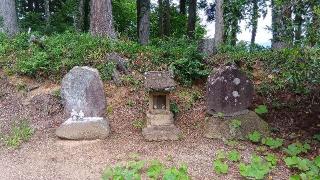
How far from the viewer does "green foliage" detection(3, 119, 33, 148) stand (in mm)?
7152

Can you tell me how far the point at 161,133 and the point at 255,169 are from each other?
2.17 meters

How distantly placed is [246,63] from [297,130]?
109 inches

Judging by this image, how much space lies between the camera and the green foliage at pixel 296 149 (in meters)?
6.39

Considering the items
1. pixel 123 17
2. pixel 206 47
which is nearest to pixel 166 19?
pixel 123 17

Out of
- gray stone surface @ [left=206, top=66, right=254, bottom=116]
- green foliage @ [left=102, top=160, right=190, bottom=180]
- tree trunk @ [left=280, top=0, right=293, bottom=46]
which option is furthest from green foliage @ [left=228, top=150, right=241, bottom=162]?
tree trunk @ [left=280, top=0, right=293, bottom=46]

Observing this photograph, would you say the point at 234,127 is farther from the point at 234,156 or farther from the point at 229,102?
the point at 234,156

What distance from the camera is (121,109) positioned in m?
8.28

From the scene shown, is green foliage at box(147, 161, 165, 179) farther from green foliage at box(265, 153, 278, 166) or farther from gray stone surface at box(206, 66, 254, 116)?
gray stone surface at box(206, 66, 254, 116)

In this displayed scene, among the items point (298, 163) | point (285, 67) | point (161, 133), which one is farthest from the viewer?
point (285, 67)

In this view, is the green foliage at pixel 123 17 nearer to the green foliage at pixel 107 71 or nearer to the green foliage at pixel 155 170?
the green foliage at pixel 107 71

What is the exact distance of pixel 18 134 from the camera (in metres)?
7.45

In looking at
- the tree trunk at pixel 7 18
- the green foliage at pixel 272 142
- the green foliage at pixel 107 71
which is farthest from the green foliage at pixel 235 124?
the tree trunk at pixel 7 18

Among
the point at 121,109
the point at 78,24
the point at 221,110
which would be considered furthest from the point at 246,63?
the point at 78,24

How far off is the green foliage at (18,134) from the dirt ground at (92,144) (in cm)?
12
